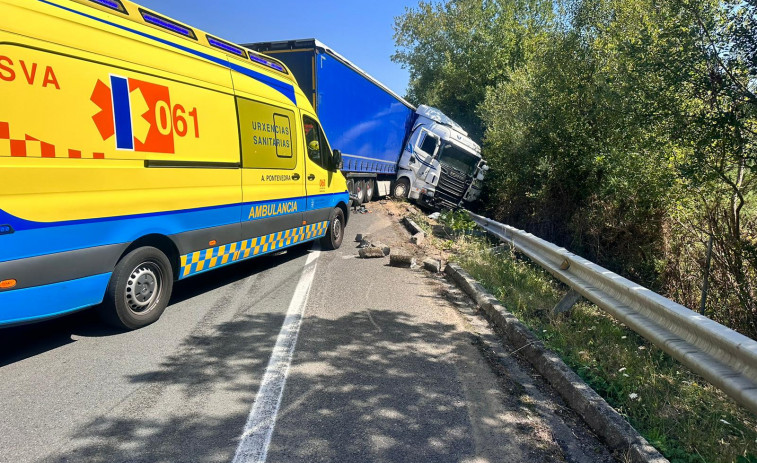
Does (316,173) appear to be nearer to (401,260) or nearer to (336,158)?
(336,158)

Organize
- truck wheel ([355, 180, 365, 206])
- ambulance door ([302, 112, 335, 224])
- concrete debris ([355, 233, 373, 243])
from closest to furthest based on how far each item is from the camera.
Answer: ambulance door ([302, 112, 335, 224])
concrete debris ([355, 233, 373, 243])
truck wheel ([355, 180, 365, 206])

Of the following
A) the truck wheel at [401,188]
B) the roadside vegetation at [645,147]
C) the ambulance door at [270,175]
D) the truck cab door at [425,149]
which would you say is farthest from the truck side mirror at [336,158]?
the truck wheel at [401,188]

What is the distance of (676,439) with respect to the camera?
2873mm

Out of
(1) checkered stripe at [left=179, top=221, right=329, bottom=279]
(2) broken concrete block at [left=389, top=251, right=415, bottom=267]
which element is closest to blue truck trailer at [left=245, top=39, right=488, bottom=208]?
(1) checkered stripe at [left=179, top=221, right=329, bottom=279]

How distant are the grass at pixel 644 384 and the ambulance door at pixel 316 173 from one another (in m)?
3.28

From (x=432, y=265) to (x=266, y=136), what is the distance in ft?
10.3

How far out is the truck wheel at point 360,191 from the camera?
52.1 feet

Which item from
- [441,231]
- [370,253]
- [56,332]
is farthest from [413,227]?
[56,332]

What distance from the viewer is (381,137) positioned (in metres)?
16.8

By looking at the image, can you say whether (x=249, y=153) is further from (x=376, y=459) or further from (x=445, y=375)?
(x=376, y=459)

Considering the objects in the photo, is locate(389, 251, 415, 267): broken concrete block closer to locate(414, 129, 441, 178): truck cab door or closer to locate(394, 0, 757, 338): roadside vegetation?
locate(394, 0, 757, 338): roadside vegetation

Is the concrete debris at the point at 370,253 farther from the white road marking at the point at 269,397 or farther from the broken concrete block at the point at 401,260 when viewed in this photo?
the white road marking at the point at 269,397

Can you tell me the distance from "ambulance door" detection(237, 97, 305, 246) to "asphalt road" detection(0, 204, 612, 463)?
126cm

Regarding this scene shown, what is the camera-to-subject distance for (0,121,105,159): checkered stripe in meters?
3.36
